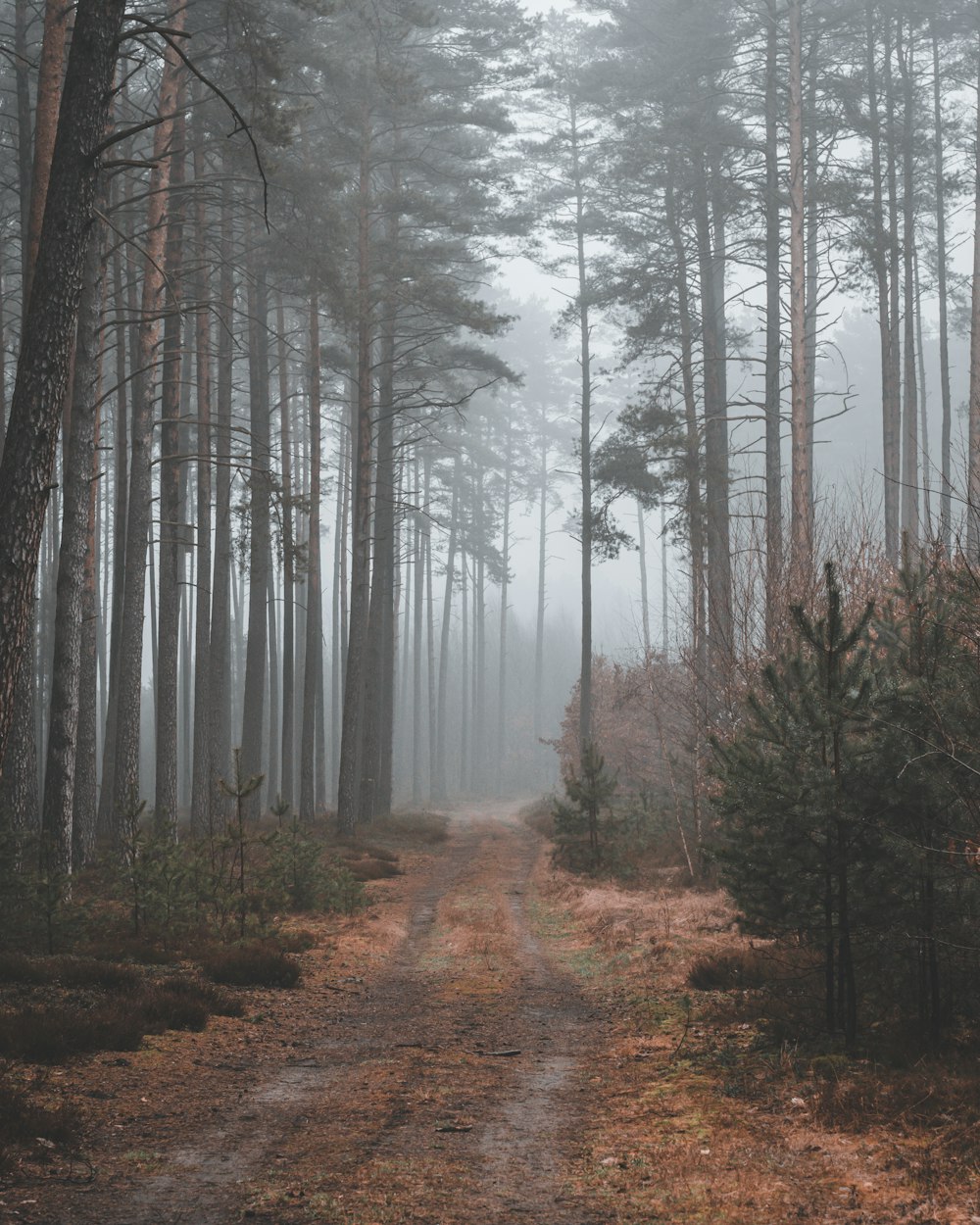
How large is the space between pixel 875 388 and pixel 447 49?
135 feet

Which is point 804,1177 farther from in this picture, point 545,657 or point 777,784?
point 545,657

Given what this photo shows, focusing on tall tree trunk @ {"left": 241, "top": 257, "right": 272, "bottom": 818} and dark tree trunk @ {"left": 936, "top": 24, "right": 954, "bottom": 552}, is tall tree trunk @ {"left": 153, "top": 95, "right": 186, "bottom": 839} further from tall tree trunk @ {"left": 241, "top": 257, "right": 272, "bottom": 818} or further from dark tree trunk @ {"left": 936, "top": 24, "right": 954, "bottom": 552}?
dark tree trunk @ {"left": 936, "top": 24, "right": 954, "bottom": 552}

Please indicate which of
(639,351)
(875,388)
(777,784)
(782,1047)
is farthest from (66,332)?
(875,388)

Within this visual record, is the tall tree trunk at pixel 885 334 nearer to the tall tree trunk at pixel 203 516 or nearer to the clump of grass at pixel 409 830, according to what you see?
the clump of grass at pixel 409 830

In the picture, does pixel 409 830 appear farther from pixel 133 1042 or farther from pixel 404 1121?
pixel 404 1121

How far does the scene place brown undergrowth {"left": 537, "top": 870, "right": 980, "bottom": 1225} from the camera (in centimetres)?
430

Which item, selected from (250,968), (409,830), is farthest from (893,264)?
(250,968)

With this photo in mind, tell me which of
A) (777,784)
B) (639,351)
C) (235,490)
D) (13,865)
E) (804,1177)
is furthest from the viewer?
(235,490)

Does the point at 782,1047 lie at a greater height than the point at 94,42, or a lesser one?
lesser

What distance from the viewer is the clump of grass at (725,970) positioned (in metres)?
8.68

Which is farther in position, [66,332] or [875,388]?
[875,388]

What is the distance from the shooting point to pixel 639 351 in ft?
78.2

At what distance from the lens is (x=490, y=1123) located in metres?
5.50

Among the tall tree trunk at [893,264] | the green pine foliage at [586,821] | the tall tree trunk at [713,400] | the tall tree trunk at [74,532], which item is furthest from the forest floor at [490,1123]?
the tall tree trunk at [893,264]
